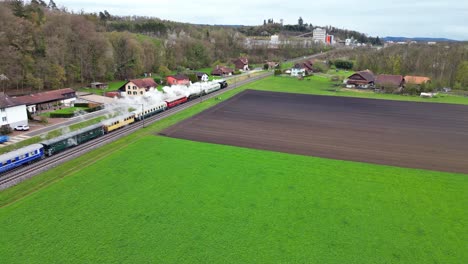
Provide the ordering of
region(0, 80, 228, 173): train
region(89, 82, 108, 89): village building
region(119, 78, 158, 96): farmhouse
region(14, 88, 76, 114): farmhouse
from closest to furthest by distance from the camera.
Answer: region(0, 80, 228, 173): train, region(14, 88, 76, 114): farmhouse, region(119, 78, 158, 96): farmhouse, region(89, 82, 108, 89): village building

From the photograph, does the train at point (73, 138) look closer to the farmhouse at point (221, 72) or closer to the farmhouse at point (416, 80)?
the farmhouse at point (221, 72)

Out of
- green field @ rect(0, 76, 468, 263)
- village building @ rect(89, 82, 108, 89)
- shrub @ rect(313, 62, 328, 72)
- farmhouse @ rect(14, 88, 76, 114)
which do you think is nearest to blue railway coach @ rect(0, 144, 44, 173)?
green field @ rect(0, 76, 468, 263)

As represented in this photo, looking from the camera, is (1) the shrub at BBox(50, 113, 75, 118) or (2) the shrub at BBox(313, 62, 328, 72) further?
(2) the shrub at BBox(313, 62, 328, 72)

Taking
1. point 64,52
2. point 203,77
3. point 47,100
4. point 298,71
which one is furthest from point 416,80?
point 64,52

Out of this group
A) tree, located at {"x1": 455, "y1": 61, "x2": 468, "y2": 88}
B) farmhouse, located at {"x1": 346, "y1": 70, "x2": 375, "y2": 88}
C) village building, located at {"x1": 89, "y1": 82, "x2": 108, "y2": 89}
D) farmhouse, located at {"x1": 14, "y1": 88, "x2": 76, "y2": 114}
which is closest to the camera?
farmhouse, located at {"x1": 14, "y1": 88, "x2": 76, "y2": 114}

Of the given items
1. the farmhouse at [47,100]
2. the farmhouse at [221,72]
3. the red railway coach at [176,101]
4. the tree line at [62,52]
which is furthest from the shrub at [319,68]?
the farmhouse at [47,100]

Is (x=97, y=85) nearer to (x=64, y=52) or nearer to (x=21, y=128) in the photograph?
(x=64, y=52)

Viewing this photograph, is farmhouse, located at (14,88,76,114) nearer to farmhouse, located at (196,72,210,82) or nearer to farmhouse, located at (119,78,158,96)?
farmhouse, located at (119,78,158,96)
